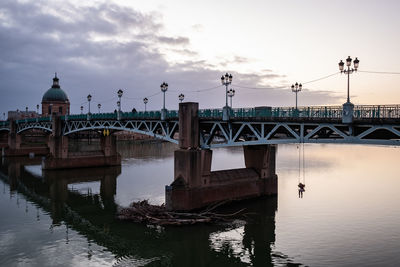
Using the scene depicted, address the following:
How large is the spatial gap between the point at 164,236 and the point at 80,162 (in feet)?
125

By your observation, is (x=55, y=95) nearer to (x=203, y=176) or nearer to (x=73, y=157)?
(x=73, y=157)

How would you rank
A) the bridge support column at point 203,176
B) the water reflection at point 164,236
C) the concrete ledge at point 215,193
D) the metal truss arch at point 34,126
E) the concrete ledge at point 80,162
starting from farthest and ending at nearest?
1. the metal truss arch at point 34,126
2. the concrete ledge at point 80,162
3. the bridge support column at point 203,176
4. the concrete ledge at point 215,193
5. the water reflection at point 164,236

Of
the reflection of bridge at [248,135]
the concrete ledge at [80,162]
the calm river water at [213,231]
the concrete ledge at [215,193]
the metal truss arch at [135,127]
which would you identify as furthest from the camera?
the concrete ledge at [80,162]

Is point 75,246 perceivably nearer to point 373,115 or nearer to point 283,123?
point 283,123

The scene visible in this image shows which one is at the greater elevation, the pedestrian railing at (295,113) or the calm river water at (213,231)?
the pedestrian railing at (295,113)

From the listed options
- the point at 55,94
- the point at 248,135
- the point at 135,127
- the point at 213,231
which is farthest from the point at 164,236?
the point at 55,94

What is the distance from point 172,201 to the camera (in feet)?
97.9

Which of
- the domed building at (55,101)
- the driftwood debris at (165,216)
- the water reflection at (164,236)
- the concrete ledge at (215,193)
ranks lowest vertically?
the water reflection at (164,236)

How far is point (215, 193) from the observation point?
32.4 meters

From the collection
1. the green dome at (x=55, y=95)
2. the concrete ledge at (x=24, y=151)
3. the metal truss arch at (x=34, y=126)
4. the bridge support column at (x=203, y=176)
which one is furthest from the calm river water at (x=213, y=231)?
the green dome at (x=55, y=95)

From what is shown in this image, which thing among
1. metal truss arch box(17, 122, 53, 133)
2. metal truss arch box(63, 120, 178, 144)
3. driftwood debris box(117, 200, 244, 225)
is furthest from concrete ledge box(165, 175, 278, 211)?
metal truss arch box(17, 122, 53, 133)

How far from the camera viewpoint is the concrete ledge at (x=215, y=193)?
97.9 ft

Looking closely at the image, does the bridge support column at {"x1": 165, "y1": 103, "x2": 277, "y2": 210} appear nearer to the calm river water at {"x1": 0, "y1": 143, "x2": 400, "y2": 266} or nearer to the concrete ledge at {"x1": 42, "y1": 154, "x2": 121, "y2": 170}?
the calm river water at {"x1": 0, "y1": 143, "x2": 400, "y2": 266}

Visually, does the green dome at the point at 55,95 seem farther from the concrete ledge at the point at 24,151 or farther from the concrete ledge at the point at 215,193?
the concrete ledge at the point at 215,193
